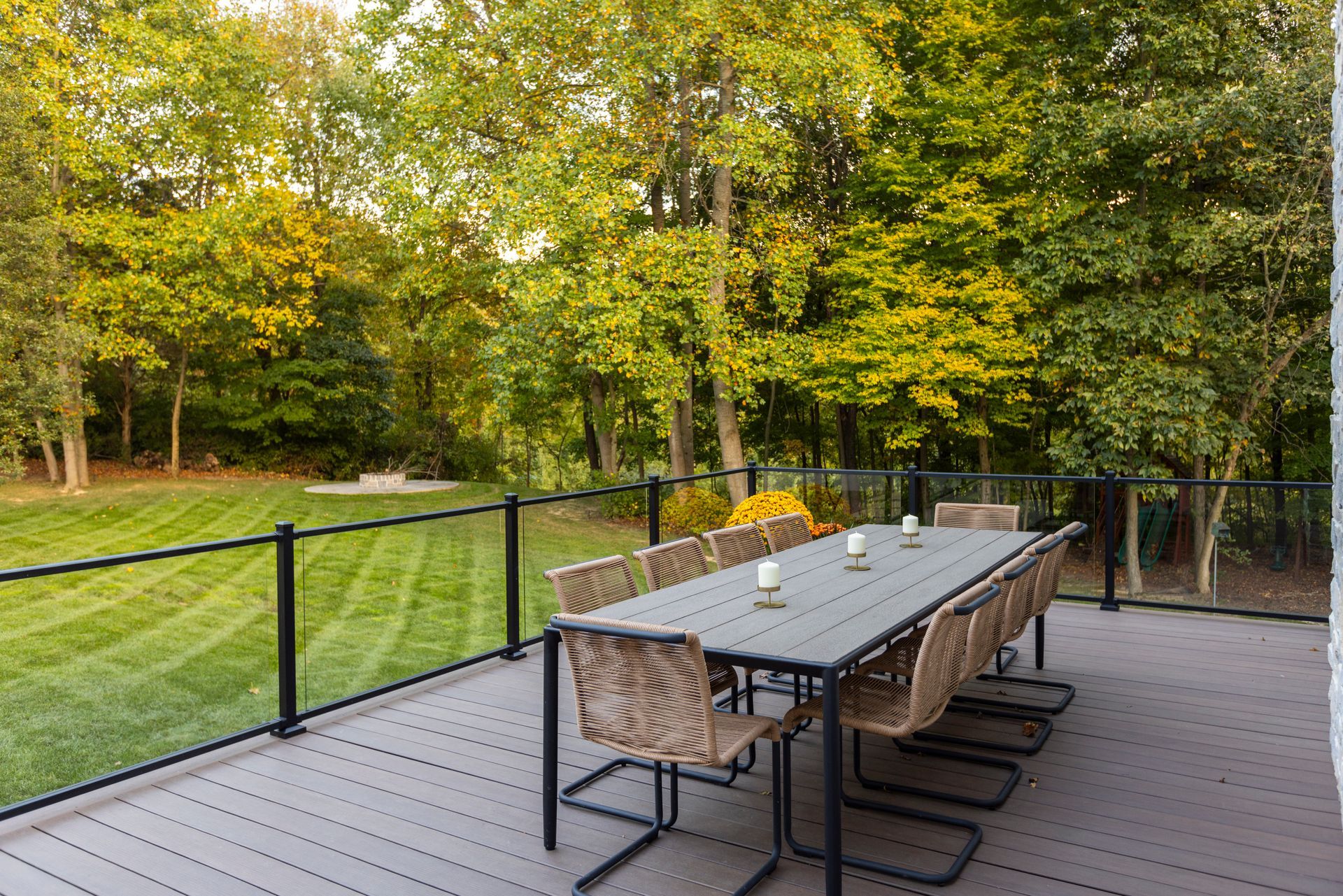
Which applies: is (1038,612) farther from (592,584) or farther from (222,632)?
(222,632)

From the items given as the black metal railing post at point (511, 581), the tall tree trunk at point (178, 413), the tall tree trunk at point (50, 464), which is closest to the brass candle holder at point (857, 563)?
the black metal railing post at point (511, 581)

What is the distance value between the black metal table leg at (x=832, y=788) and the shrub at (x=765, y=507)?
518 cm

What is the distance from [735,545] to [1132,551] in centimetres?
704

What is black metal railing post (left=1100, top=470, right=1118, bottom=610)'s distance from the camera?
6152 mm

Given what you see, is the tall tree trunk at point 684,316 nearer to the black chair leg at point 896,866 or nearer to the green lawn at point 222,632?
the green lawn at point 222,632

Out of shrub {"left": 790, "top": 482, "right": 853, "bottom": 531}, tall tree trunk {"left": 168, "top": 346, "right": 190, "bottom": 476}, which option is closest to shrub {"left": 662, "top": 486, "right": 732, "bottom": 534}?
shrub {"left": 790, "top": 482, "right": 853, "bottom": 531}

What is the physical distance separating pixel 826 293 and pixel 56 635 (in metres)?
12.1

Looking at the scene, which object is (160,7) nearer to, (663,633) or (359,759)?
(359,759)

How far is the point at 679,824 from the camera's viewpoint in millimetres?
3146

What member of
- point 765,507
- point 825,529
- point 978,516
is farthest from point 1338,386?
point 825,529

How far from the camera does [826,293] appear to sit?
15281 millimetres

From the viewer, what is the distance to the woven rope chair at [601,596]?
3.44m

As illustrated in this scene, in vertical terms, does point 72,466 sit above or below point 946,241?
below

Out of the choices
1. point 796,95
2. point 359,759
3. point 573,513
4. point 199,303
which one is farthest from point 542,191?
point 359,759
